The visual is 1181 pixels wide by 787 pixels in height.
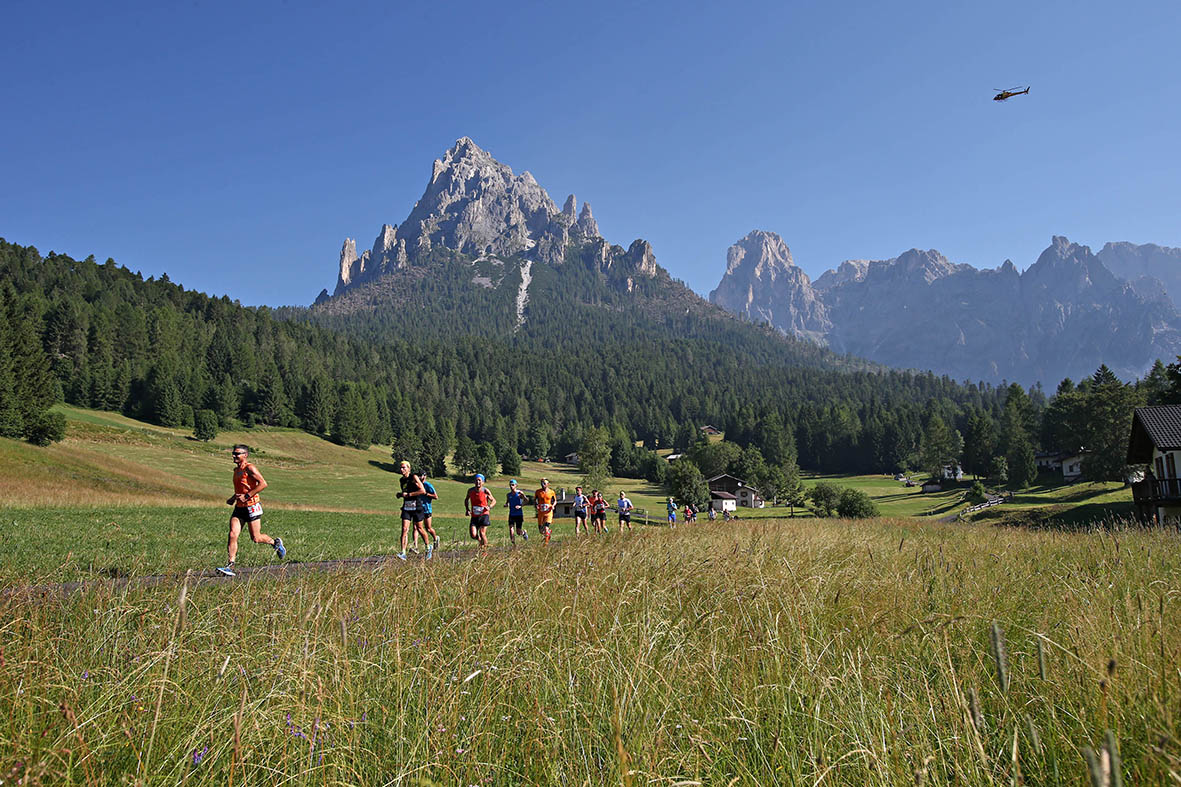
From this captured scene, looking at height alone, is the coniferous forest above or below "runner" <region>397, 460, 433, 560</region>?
above

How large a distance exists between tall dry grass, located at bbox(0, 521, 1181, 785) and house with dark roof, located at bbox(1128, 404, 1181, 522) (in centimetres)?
3297

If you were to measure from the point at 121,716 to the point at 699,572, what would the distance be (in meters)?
4.05

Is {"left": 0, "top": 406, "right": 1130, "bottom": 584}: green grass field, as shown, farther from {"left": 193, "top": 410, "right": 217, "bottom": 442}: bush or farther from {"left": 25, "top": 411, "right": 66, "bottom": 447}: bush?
{"left": 25, "top": 411, "right": 66, "bottom": 447}: bush

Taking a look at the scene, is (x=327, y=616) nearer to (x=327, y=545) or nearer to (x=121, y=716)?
(x=121, y=716)

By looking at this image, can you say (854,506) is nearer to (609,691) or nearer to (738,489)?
(738,489)

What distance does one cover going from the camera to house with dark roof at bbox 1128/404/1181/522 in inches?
1149

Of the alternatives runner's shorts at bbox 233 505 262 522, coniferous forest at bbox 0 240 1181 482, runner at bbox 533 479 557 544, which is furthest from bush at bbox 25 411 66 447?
runner's shorts at bbox 233 505 262 522

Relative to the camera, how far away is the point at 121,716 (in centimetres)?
279

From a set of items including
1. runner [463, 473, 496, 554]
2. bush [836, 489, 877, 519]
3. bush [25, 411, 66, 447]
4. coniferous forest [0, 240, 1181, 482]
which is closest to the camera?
runner [463, 473, 496, 554]

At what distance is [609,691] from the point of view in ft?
10.0

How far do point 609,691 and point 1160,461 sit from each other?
129ft

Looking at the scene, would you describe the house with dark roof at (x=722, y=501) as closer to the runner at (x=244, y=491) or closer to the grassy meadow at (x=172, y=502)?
the grassy meadow at (x=172, y=502)

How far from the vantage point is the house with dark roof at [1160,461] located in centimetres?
2919

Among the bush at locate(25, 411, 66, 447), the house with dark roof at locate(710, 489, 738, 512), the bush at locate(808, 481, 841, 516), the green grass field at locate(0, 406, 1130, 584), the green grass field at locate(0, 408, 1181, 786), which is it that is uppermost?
the bush at locate(25, 411, 66, 447)
